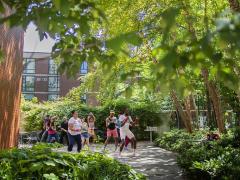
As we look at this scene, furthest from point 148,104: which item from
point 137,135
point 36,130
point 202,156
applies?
point 202,156

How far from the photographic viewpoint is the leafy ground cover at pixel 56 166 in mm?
5551

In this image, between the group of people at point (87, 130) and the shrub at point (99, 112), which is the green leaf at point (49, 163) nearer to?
the group of people at point (87, 130)

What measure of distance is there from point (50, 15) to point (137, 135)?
23.9 m

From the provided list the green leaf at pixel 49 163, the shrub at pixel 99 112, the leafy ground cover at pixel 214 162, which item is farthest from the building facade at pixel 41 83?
the green leaf at pixel 49 163

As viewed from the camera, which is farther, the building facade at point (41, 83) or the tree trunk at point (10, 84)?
the building facade at point (41, 83)

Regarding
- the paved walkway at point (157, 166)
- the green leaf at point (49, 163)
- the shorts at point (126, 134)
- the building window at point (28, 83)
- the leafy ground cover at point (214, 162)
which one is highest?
the building window at point (28, 83)

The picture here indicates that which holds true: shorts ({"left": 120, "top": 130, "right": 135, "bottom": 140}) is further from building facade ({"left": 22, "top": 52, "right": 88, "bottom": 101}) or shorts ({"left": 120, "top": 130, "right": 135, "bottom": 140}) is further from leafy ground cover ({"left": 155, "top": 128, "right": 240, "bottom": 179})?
building facade ({"left": 22, "top": 52, "right": 88, "bottom": 101})

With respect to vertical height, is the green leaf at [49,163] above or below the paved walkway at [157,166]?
above

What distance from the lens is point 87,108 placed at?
86.9 feet

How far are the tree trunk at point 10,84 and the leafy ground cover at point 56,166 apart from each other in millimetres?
3038

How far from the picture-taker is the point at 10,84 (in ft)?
33.2

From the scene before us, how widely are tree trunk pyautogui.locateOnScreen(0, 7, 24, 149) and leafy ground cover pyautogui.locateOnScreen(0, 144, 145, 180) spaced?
9.97 feet

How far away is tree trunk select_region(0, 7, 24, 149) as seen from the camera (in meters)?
9.37

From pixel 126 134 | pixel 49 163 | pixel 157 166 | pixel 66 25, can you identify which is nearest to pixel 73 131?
pixel 126 134
